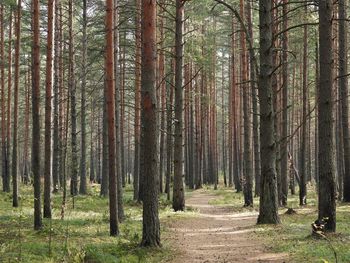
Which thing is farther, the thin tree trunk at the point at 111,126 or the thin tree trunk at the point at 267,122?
the thin tree trunk at the point at 267,122

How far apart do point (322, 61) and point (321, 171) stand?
2.50 metres

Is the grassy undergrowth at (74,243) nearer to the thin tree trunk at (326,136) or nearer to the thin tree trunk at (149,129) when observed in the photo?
the thin tree trunk at (149,129)

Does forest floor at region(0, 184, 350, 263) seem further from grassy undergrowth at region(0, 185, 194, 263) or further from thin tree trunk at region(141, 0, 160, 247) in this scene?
thin tree trunk at region(141, 0, 160, 247)

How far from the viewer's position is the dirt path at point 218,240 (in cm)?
849

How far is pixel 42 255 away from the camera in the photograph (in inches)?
314

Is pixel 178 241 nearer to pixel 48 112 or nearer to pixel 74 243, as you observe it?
pixel 74 243

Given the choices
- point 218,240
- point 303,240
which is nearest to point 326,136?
point 303,240

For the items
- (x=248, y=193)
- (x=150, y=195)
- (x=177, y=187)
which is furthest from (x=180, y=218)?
(x=150, y=195)

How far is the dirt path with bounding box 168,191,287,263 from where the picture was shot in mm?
8492

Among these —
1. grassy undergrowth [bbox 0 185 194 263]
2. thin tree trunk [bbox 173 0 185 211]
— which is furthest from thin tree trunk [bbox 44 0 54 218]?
thin tree trunk [bbox 173 0 185 211]

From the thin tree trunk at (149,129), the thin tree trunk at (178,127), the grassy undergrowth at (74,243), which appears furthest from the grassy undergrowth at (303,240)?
the thin tree trunk at (178,127)

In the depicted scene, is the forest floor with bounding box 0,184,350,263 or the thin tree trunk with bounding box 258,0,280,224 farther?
the thin tree trunk with bounding box 258,0,280,224

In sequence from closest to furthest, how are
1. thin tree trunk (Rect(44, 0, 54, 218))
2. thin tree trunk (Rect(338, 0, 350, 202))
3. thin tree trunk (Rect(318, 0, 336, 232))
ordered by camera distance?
1. thin tree trunk (Rect(318, 0, 336, 232))
2. thin tree trunk (Rect(44, 0, 54, 218))
3. thin tree trunk (Rect(338, 0, 350, 202))

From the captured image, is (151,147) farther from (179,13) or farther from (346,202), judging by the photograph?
(346,202)
